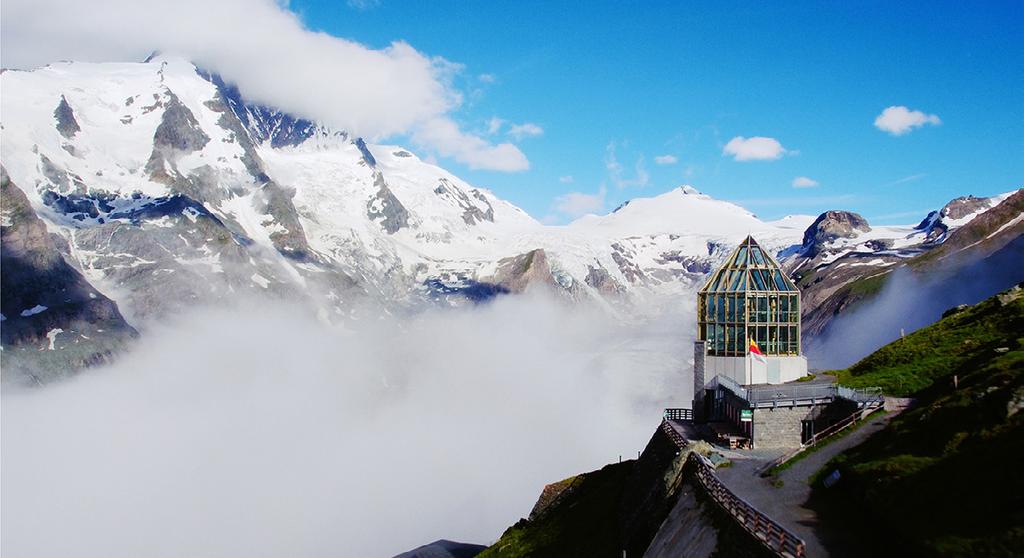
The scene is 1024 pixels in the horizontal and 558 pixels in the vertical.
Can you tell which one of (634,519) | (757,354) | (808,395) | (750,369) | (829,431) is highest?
(757,354)

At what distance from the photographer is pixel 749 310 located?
6681 cm

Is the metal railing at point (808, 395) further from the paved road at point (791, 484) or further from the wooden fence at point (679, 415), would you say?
the wooden fence at point (679, 415)

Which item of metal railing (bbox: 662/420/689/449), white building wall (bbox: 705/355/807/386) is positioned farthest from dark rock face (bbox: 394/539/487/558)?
white building wall (bbox: 705/355/807/386)

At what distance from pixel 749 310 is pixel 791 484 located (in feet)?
102

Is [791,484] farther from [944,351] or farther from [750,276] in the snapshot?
[750,276]

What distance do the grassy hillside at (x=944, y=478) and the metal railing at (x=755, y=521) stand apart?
3.39 m

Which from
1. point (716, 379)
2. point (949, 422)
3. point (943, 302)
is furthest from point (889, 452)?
point (943, 302)

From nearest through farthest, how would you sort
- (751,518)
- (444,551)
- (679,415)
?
(751,518)
(679,415)
(444,551)

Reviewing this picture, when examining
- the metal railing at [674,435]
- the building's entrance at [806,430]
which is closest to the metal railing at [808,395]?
the building's entrance at [806,430]

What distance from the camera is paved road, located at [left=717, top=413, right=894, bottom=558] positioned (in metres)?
31.2

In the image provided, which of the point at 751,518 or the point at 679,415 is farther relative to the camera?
the point at 679,415

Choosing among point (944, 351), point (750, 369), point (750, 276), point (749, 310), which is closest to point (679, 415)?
point (750, 369)

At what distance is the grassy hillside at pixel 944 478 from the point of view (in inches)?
983

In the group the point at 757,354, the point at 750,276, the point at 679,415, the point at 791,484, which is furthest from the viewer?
the point at 750,276
